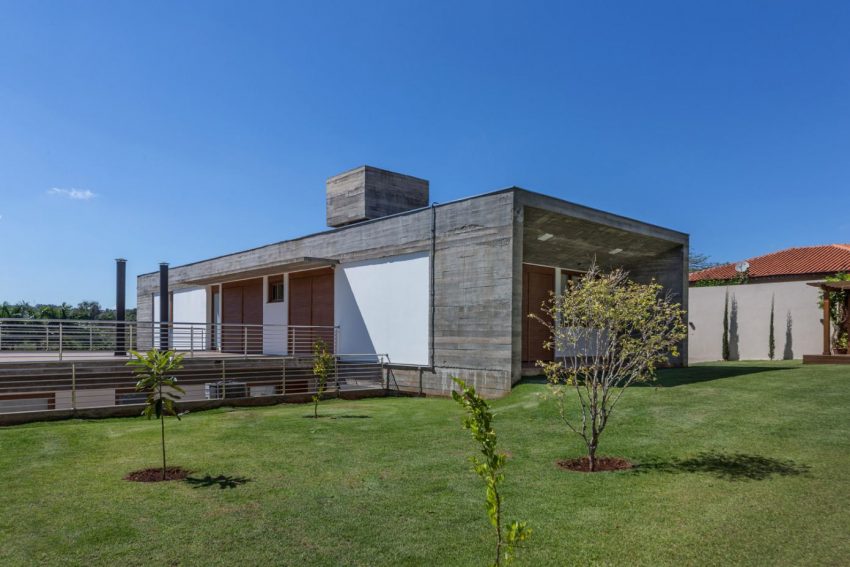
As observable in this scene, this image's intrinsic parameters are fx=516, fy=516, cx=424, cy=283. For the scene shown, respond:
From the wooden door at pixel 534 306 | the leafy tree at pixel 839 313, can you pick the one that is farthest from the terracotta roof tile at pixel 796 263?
the wooden door at pixel 534 306

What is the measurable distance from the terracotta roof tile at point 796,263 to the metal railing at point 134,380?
18.4 metres

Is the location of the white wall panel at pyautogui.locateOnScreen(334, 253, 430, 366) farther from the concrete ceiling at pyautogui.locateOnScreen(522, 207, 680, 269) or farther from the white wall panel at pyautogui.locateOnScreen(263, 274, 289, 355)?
the white wall panel at pyautogui.locateOnScreen(263, 274, 289, 355)

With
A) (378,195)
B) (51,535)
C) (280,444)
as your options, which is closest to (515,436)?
(280,444)

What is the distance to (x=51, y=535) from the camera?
15.0 ft

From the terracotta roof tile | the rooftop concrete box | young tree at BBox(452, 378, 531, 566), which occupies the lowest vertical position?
young tree at BBox(452, 378, 531, 566)

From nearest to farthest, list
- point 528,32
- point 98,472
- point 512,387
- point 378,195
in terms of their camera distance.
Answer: point 98,472
point 512,387
point 528,32
point 378,195

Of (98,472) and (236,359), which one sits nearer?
(98,472)

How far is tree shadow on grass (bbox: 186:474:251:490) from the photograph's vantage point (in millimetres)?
6070

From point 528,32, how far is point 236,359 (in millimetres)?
12785

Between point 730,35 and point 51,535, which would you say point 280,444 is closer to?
point 51,535

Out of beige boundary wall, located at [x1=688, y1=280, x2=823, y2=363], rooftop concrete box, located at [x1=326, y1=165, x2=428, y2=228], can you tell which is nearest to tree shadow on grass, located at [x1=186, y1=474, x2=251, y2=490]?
rooftop concrete box, located at [x1=326, y1=165, x2=428, y2=228]

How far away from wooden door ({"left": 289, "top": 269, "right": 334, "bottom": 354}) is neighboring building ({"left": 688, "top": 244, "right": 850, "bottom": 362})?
53.7 ft

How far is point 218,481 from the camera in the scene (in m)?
6.24

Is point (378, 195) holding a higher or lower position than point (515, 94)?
lower
